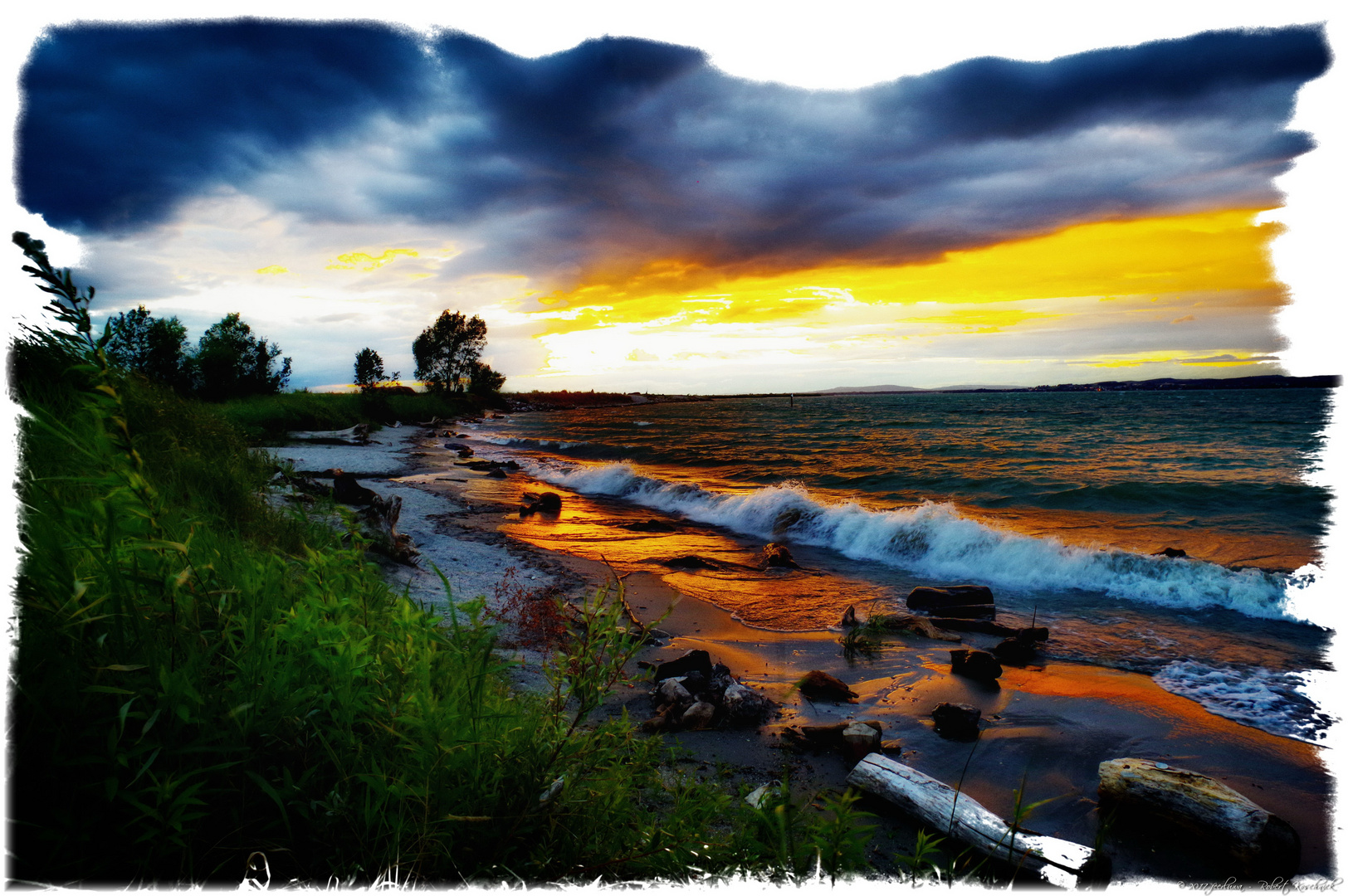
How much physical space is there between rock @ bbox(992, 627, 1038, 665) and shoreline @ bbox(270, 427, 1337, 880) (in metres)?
0.23

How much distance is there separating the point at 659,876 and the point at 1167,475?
88.9ft

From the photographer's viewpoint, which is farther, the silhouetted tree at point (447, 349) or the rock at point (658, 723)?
the silhouetted tree at point (447, 349)

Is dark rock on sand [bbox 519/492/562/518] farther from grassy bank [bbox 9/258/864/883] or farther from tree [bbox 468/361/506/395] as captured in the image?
tree [bbox 468/361/506/395]

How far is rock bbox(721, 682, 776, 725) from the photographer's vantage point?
545 centimetres

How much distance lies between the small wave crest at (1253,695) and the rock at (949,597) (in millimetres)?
2448

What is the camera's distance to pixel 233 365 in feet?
111

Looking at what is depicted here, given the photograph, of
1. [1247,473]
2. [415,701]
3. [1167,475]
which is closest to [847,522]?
[415,701]

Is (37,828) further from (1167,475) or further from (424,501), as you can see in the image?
(1167,475)

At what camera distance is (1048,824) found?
4324mm

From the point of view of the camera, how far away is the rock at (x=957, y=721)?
18.0 feet

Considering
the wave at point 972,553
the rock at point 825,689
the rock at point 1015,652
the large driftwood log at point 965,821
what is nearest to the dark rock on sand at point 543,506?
the wave at point 972,553

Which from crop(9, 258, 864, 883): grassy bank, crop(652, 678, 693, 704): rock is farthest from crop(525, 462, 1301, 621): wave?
crop(9, 258, 864, 883): grassy bank

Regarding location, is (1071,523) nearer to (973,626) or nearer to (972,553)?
(972,553)

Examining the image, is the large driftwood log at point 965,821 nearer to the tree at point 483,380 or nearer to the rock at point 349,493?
the rock at point 349,493
